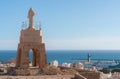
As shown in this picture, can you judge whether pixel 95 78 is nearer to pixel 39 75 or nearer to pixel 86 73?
pixel 86 73

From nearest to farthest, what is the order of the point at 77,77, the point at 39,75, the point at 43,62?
1. the point at 77,77
2. the point at 39,75
3. the point at 43,62

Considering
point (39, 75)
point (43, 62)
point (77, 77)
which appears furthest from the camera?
point (43, 62)

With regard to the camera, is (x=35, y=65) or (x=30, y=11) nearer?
(x=30, y=11)

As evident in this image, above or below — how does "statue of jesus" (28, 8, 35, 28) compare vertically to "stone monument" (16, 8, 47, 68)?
above

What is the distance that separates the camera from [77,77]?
80.9 feet

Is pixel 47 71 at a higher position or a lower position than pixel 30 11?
lower

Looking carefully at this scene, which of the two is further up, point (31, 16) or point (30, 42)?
point (31, 16)

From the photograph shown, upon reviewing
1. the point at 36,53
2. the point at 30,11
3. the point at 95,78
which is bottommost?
the point at 95,78

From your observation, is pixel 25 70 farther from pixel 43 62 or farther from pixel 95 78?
pixel 95 78

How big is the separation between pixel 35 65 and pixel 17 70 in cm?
315

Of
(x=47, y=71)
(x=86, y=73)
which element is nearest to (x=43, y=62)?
(x=47, y=71)

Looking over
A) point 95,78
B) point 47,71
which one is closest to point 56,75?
point 47,71

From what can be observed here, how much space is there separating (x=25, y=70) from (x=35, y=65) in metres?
2.97

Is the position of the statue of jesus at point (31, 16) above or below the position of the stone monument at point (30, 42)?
above
